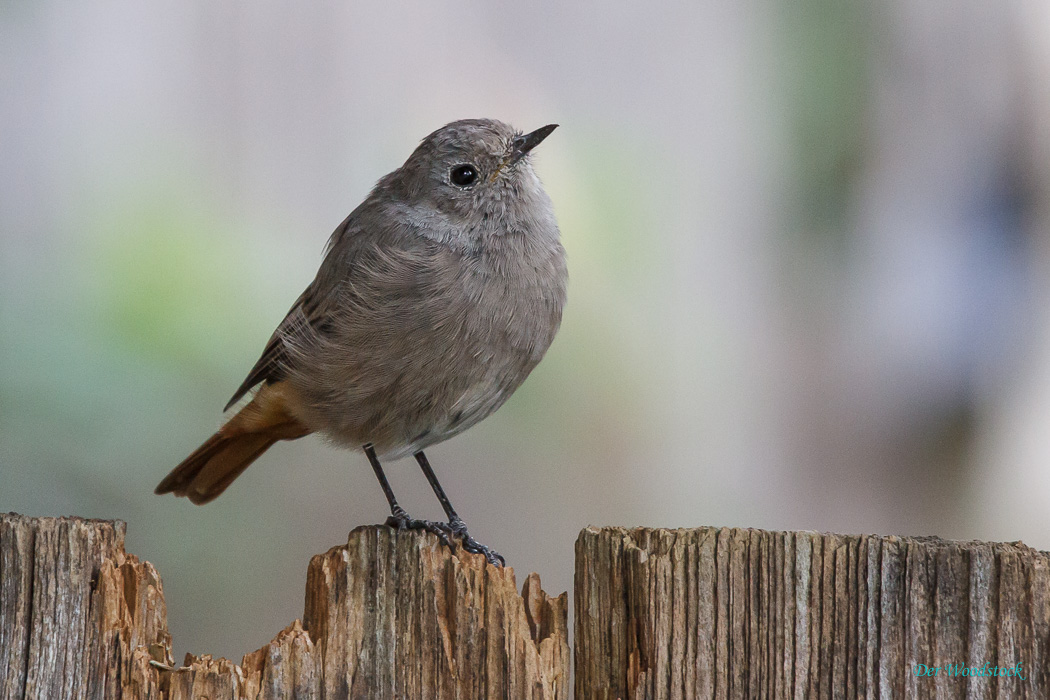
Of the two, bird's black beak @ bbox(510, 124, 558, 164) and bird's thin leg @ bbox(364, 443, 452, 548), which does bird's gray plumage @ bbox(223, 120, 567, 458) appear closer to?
bird's black beak @ bbox(510, 124, 558, 164)

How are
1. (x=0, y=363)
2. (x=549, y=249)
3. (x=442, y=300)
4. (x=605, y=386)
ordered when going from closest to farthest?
1. (x=442, y=300)
2. (x=549, y=249)
3. (x=0, y=363)
4. (x=605, y=386)

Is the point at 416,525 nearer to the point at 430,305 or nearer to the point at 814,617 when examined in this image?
the point at 430,305

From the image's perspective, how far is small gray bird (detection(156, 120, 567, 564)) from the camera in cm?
287

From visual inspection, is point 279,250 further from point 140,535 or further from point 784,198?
point 784,198

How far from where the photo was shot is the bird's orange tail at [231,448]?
328 cm

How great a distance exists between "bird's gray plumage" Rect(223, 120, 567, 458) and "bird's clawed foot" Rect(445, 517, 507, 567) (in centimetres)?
27

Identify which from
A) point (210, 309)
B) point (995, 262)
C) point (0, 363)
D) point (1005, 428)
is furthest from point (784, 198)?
point (0, 363)

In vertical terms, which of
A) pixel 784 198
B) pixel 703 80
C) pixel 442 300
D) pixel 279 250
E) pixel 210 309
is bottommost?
pixel 442 300

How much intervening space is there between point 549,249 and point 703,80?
1.73m

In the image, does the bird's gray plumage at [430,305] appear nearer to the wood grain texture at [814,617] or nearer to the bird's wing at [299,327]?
the bird's wing at [299,327]

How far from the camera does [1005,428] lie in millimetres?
4207

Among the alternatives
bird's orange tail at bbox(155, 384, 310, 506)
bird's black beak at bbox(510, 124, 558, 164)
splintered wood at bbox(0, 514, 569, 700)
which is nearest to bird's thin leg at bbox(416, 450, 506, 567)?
bird's orange tail at bbox(155, 384, 310, 506)

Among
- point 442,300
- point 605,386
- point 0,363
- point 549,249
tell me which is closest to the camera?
point 442,300

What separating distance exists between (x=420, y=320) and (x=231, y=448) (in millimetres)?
914
